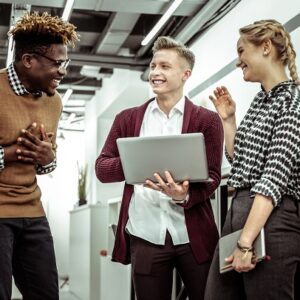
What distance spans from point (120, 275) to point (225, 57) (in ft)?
7.63

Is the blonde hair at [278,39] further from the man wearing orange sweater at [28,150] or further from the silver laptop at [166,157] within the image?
the man wearing orange sweater at [28,150]

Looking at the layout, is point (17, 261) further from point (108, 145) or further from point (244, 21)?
point (244, 21)

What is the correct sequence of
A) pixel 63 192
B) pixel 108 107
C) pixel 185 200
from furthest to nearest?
pixel 63 192
pixel 108 107
pixel 185 200

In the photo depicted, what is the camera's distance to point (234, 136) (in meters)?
2.03

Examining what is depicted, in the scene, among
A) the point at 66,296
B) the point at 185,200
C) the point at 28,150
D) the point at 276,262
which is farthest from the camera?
the point at 66,296

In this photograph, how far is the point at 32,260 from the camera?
1.91m

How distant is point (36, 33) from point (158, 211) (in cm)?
78

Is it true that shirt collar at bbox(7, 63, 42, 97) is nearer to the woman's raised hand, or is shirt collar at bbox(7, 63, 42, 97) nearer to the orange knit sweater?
the orange knit sweater

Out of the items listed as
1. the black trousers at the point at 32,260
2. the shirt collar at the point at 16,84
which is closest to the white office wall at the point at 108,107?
the shirt collar at the point at 16,84

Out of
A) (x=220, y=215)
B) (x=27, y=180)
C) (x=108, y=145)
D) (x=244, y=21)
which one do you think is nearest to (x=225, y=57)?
(x=244, y=21)

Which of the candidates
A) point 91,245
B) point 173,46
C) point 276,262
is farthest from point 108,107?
point 276,262

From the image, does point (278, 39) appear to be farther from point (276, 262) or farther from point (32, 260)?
point (32, 260)

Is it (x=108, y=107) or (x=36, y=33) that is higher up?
(x=108, y=107)

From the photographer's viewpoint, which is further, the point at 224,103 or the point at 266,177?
the point at 224,103
